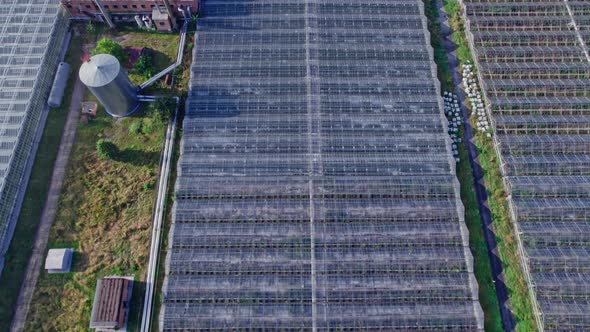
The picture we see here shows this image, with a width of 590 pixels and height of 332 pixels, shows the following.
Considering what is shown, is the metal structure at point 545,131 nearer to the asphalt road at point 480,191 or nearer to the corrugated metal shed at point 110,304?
the asphalt road at point 480,191

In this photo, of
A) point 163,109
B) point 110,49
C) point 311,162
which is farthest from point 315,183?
point 110,49

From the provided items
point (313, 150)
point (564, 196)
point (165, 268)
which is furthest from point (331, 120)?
point (564, 196)

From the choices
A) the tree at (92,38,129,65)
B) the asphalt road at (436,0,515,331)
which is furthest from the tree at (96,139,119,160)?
the asphalt road at (436,0,515,331)

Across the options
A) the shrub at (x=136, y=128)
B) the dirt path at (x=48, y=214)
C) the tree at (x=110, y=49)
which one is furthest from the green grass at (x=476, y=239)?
the dirt path at (x=48, y=214)

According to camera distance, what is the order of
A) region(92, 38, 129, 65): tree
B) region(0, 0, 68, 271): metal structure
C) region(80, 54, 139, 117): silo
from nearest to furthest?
region(80, 54, 139, 117): silo → region(0, 0, 68, 271): metal structure → region(92, 38, 129, 65): tree

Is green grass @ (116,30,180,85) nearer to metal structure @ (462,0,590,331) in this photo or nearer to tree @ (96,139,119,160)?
tree @ (96,139,119,160)

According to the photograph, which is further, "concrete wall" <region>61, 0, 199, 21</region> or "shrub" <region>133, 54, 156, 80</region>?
"concrete wall" <region>61, 0, 199, 21</region>

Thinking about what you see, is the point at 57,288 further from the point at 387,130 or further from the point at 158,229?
the point at 387,130
